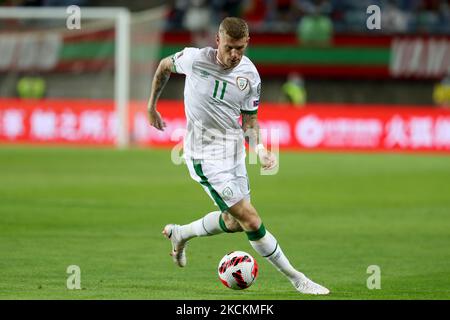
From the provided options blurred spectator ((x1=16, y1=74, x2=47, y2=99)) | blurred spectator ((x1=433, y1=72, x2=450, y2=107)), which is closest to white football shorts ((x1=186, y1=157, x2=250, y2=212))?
blurred spectator ((x1=16, y1=74, x2=47, y2=99))

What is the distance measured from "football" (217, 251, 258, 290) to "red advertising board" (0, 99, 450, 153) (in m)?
19.7

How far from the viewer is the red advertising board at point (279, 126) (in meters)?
29.3

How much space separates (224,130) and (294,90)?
2361 centimetres

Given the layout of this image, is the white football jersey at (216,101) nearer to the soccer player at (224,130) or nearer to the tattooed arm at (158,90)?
the soccer player at (224,130)

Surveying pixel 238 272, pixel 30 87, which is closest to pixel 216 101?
pixel 238 272

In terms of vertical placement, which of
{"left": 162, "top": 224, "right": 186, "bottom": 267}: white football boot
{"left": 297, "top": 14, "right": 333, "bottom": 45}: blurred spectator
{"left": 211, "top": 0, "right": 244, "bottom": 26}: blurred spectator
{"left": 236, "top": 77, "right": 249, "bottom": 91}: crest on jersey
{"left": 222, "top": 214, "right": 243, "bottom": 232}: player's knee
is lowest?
{"left": 297, "top": 14, "right": 333, "bottom": 45}: blurred spectator

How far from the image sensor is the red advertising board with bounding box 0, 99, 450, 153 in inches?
1153

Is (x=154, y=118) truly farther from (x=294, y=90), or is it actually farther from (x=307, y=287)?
(x=294, y=90)

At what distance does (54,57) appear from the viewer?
29.0 m

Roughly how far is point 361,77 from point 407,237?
21.3 meters

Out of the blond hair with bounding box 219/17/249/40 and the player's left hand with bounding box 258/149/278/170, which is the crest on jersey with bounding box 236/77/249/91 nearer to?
the blond hair with bounding box 219/17/249/40

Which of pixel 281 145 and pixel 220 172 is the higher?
pixel 220 172
